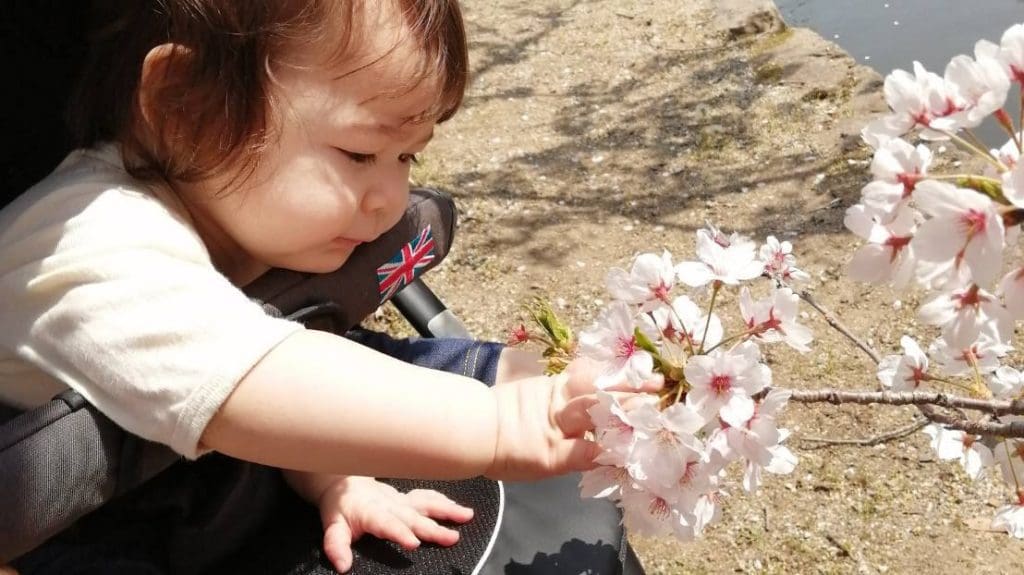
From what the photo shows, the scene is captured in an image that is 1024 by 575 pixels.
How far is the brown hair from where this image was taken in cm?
114

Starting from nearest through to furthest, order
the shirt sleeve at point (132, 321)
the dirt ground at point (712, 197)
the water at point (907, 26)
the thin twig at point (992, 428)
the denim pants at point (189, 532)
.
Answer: the thin twig at point (992, 428), the shirt sleeve at point (132, 321), the denim pants at point (189, 532), the dirt ground at point (712, 197), the water at point (907, 26)

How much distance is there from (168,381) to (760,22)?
3734 mm

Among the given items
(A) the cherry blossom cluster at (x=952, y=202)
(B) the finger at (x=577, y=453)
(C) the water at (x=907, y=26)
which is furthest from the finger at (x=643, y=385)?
(C) the water at (x=907, y=26)

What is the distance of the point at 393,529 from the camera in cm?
124

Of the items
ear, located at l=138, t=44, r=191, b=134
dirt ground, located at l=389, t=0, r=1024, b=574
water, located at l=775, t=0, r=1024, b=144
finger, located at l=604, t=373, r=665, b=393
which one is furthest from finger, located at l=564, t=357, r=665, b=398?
water, located at l=775, t=0, r=1024, b=144

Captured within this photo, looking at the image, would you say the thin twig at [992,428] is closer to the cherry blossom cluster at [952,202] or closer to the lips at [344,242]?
the cherry blossom cluster at [952,202]

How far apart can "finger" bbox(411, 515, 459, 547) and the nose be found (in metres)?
0.41

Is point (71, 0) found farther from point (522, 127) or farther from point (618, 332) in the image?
point (522, 127)

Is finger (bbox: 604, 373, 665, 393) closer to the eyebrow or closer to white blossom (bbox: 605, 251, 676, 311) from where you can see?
white blossom (bbox: 605, 251, 676, 311)

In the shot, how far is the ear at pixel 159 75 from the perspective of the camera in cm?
115

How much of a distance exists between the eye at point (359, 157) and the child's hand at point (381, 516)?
0.43 metres

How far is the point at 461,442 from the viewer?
104 cm

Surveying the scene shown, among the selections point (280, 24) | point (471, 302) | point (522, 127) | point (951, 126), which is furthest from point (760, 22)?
point (951, 126)

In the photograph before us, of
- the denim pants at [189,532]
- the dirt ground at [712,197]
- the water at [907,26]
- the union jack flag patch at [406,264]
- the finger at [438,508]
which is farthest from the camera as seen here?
the water at [907,26]
